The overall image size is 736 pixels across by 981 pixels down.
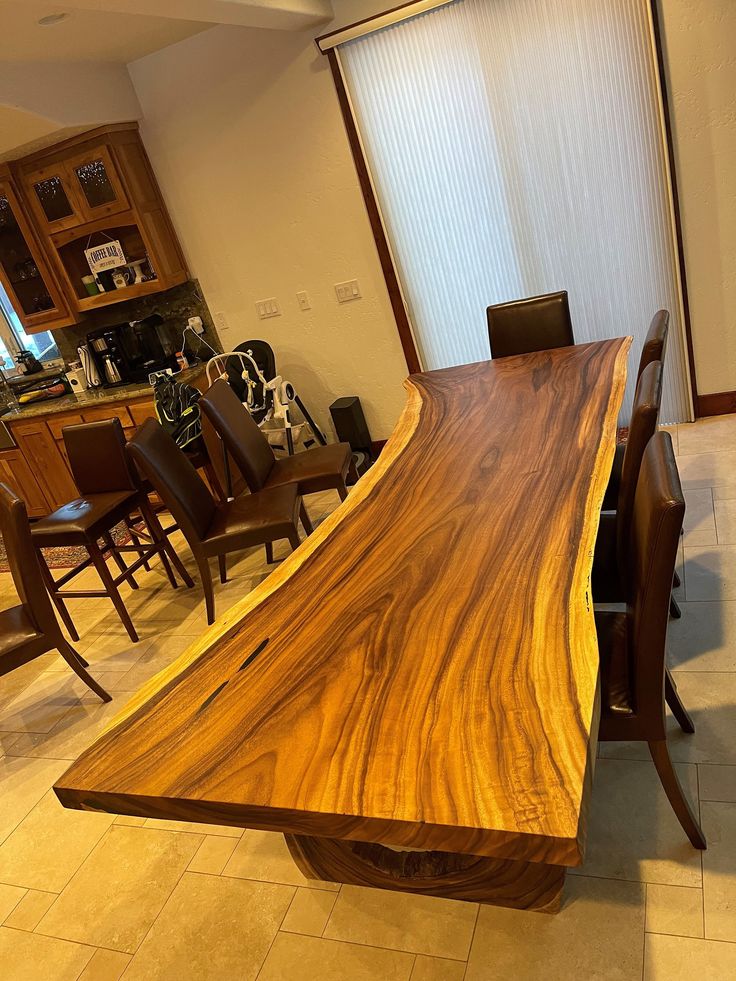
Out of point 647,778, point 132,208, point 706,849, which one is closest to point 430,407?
point 647,778

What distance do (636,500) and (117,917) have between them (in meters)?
1.77

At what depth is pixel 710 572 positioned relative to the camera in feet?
8.54

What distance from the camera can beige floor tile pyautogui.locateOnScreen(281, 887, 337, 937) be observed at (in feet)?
5.80

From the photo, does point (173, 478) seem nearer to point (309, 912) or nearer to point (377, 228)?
point (309, 912)

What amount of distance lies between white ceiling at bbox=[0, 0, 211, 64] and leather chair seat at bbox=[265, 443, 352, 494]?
2028 mm

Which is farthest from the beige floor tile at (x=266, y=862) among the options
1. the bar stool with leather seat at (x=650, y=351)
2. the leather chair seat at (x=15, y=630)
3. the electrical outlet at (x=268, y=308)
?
the electrical outlet at (x=268, y=308)

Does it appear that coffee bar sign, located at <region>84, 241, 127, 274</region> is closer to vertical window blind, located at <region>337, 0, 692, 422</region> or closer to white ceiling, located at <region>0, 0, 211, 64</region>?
white ceiling, located at <region>0, 0, 211, 64</region>

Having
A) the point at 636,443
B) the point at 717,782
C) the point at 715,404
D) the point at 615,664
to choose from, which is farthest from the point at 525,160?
the point at 717,782

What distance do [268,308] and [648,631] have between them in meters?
3.57

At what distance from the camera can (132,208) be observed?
417 centimetres

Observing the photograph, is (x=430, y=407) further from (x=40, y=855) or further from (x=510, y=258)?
(x=40, y=855)

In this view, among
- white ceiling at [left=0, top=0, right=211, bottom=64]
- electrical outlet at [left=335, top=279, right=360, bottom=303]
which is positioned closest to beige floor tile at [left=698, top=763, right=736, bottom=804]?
electrical outlet at [left=335, top=279, right=360, bottom=303]

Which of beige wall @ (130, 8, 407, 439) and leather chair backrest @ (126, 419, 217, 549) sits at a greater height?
beige wall @ (130, 8, 407, 439)

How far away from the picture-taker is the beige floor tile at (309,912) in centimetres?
177
